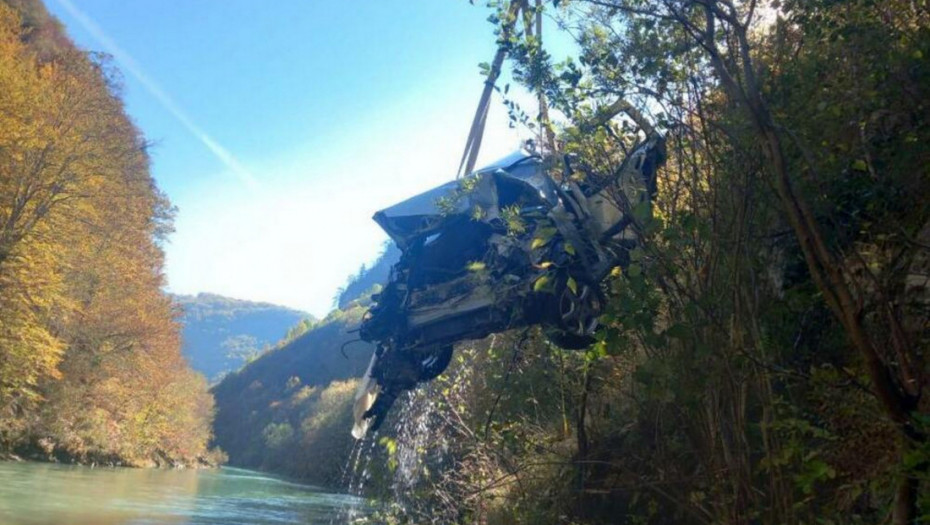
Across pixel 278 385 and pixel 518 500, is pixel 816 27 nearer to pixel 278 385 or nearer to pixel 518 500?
pixel 518 500

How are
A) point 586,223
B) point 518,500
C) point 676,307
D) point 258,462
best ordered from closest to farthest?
point 676,307 → point 586,223 → point 518,500 → point 258,462

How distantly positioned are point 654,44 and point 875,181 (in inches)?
59.3

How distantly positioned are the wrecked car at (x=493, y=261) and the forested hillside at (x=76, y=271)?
2036 centimetres

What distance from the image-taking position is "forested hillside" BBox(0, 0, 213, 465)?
22.8 meters

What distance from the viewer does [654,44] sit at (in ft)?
14.7

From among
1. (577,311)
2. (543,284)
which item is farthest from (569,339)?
(543,284)

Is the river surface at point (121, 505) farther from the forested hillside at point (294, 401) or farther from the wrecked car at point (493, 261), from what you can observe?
the forested hillside at point (294, 401)

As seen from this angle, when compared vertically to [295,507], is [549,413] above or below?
above

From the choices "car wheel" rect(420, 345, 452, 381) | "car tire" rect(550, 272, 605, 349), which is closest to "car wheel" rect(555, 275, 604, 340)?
"car tire" rect(550, 272, 605, 349)

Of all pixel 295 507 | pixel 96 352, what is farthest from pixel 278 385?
pixel 295 507

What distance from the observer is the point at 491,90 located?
592 cm

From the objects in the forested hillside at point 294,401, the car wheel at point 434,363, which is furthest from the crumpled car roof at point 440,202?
the forested hillside at point 294,401

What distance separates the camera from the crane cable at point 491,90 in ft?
16.5

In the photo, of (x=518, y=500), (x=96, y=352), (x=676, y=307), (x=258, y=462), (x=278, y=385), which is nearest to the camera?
(x=676, y=307)
